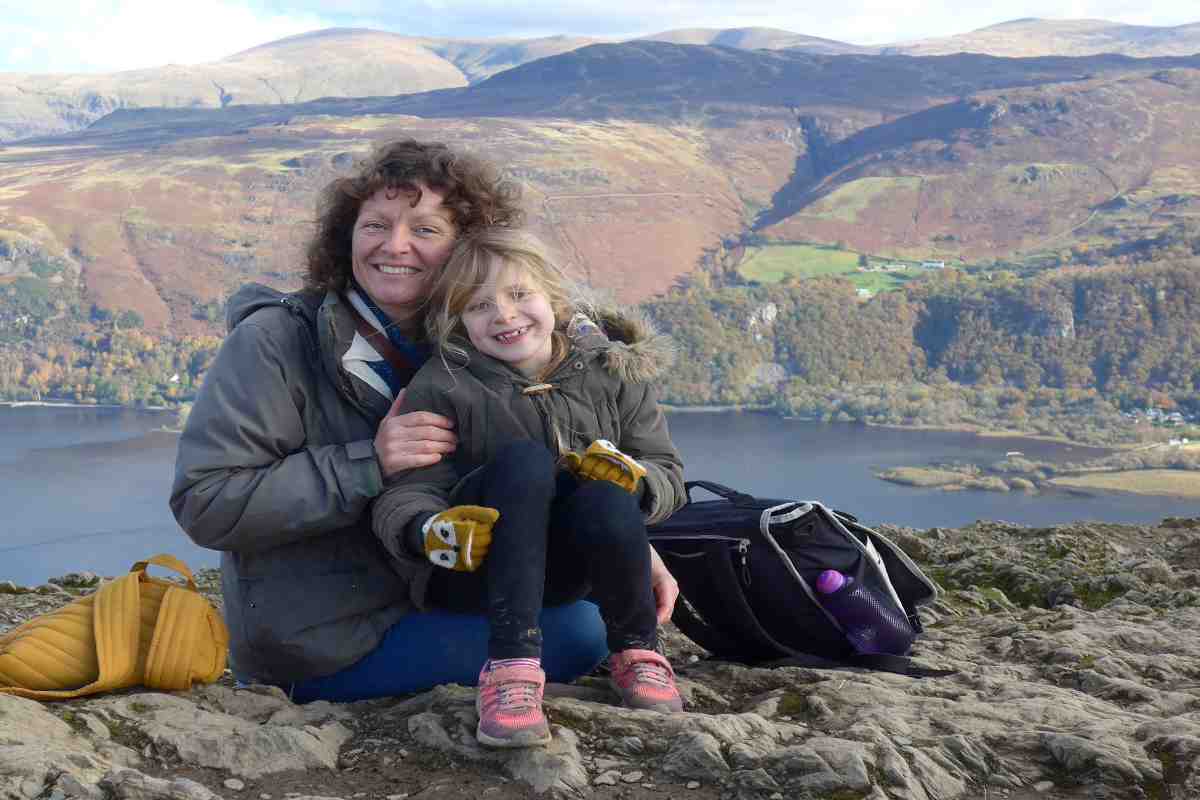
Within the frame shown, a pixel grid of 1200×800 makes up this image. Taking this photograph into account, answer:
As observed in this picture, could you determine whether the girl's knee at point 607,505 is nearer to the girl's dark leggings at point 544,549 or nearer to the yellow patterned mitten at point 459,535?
the girl's dark leggings at point 544,549

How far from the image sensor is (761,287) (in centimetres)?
11100

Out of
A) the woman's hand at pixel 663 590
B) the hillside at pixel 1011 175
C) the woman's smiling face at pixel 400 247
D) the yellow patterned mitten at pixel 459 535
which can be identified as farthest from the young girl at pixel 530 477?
the hillside at pixel 1011 175

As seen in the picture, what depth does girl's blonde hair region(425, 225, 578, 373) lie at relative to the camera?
11.3ft

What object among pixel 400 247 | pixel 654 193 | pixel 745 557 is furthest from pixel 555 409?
pixel 654 193

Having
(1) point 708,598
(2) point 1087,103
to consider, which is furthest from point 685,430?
(2) point 1087,103

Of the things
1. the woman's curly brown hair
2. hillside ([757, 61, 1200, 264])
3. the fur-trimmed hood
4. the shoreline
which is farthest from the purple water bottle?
hillside ([757, 61, 1200, 264])

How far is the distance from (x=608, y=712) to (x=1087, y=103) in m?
177

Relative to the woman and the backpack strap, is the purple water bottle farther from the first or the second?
the woman

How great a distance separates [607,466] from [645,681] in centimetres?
66

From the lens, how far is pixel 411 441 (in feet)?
10.6

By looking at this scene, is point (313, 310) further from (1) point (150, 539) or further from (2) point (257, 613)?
(1) point (150, 539)

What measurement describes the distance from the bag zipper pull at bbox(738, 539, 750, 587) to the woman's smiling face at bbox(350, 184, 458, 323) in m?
1.35

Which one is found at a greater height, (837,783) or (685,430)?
(837,783)

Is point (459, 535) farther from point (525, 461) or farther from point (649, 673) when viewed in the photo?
point (649, 673)
